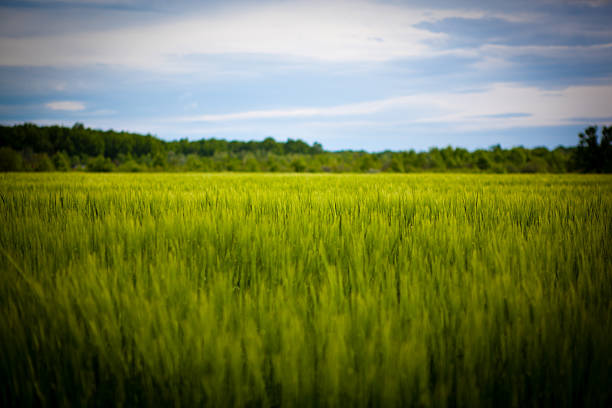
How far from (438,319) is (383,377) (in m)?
0.31

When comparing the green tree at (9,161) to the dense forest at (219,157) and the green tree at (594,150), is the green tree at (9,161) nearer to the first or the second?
the dense forest at (219,157)

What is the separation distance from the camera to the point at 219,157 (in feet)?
276

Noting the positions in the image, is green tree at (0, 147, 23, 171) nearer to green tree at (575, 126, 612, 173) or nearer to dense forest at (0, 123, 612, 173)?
dense forest at (0, 123, 612, 173)

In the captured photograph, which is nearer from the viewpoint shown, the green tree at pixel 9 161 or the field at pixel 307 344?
the field at pixel 307 344

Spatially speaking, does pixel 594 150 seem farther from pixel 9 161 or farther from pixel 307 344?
pixel 9 161

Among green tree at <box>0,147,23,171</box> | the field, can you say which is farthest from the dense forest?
the field

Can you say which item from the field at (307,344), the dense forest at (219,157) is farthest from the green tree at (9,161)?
the field at (307,344)

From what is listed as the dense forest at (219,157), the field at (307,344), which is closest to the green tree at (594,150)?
the dense forest at (219,157)

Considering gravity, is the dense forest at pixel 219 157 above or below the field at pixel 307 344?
above

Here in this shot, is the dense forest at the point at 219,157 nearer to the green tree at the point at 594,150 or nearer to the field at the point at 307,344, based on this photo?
the green tree at the point at 594,150

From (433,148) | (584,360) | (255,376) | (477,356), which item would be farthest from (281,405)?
(433,148)

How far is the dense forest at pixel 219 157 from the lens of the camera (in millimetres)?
31719

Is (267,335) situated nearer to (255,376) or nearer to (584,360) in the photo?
(255,376)

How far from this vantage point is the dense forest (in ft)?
104
